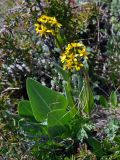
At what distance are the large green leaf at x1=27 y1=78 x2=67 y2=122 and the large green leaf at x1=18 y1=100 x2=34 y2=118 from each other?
0.28ft

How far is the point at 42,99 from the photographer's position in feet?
8.98

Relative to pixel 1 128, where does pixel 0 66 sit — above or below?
above

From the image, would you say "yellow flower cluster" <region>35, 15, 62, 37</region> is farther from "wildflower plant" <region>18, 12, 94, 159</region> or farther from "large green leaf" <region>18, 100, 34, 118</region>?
"large green leaf" <region>18, 100, 34, 118</region>

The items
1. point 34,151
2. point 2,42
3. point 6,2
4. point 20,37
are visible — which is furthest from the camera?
point 6,2

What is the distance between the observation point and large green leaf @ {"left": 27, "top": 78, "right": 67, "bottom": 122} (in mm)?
2701

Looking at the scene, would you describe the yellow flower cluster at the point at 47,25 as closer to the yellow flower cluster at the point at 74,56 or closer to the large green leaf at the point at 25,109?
the yellow flower cluster at the point at 74,56

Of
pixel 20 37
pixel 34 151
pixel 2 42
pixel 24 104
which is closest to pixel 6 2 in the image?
pixel 20 37

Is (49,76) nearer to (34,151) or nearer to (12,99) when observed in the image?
(12,99)

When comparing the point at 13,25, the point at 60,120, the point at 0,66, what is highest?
the point at 13,25

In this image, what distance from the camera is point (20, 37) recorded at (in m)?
3.44

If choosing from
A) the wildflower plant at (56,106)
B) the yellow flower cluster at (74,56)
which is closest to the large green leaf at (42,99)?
the wildflower plant at (56,106)

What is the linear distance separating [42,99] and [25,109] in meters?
0.15

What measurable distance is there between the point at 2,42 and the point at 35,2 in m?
0.39

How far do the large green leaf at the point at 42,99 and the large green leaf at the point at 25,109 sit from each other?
0.09m
